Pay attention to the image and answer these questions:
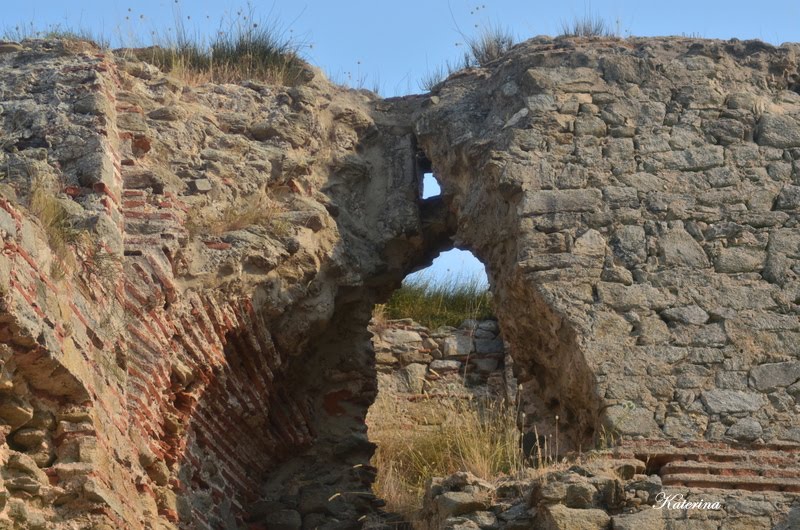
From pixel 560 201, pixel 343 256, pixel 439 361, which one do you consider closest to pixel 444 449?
pixel 343 256

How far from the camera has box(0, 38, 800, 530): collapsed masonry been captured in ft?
21.5

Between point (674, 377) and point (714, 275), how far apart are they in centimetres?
72

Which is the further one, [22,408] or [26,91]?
[26,91]

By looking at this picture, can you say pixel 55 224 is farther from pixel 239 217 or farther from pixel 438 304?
pixel 438 304

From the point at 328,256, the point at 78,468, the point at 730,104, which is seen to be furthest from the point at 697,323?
the point at 78,468

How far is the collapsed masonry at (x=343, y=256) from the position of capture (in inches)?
258

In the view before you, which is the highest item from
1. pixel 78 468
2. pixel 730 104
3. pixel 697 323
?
pixel 730 104

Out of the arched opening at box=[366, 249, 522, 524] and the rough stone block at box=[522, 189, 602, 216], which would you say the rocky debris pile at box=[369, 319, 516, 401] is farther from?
the rough stone block at box=[522, 189, 602, 216]

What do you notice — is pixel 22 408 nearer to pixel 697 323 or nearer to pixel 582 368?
pixel 582 368

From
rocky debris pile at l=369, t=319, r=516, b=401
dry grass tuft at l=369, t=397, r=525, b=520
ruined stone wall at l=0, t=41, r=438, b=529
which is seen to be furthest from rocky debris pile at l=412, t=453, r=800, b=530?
rocky debris pile at l=369, t=319, r=516, b=401

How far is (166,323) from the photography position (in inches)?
285

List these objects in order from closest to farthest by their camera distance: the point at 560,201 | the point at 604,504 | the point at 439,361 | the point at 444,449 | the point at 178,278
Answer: the point at 604,504
the point at 178,278
the point at 560,201
the point at 444,449
the point at 439,361

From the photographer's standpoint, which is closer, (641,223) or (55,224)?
A: (55,224)

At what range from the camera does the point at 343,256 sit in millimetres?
8445
